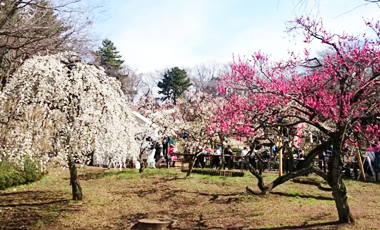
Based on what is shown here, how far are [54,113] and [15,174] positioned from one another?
449cm

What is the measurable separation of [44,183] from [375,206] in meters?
9.28

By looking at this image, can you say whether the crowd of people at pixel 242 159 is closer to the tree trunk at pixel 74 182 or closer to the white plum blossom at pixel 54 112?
the tree trunk at pixel 74 182

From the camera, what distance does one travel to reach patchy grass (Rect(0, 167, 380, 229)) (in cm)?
683

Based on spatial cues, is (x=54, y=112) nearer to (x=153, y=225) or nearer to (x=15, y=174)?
(x=153, y=225)

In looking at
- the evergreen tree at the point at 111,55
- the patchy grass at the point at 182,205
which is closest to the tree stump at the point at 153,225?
the patchy grass at the point at 182,205

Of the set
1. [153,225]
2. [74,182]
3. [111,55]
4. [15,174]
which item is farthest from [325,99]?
[111,55]

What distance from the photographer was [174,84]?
45656 millimetres

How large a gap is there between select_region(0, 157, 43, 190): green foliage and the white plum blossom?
2.60 metres

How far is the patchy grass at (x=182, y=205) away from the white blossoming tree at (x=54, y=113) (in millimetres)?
1197

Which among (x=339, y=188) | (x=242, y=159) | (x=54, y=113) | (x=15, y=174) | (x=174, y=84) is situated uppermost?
(x=174, y=84)

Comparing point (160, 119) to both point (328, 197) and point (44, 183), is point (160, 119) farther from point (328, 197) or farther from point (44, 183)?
point (328, 197)

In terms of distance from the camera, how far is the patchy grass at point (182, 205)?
6.83m

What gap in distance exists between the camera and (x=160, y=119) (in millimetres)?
17656

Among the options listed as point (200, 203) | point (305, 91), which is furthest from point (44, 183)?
point (305, 91)
